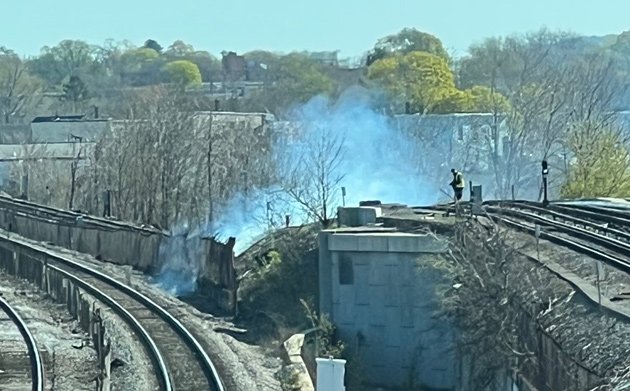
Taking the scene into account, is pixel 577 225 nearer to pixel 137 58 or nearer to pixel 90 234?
pixel 90 234

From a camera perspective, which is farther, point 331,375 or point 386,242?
point 386,242

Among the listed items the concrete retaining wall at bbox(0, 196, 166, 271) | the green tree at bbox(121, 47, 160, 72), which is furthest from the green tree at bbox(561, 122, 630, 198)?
the green tree at bbox(121, 47, 160, 72)

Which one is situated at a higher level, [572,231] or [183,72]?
[183,72]

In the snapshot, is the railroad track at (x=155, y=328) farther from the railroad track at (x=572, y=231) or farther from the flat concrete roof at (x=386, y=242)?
the railroad track at (x=572, y=231)

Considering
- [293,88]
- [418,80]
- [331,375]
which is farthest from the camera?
[293,88]

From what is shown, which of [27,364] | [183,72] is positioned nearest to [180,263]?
[27,364]

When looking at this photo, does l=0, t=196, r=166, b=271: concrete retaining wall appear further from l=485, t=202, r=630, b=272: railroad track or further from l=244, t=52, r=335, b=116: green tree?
l=244, t=52, r=335, b=116: green tree

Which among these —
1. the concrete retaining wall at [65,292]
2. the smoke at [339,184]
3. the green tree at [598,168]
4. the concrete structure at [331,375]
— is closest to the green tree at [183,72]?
the smoke at [339,184]

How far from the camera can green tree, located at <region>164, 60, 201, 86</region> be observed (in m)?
128

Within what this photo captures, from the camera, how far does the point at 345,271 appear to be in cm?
2741

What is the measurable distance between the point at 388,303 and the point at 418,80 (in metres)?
54.2

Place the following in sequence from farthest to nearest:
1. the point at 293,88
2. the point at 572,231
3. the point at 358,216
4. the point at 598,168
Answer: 1. the point at 293,88
2. the point at 598,168
3. the point at 358,216
4. the point at 572,231

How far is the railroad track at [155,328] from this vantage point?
19.9m

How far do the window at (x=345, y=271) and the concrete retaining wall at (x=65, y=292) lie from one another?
4.73 m
